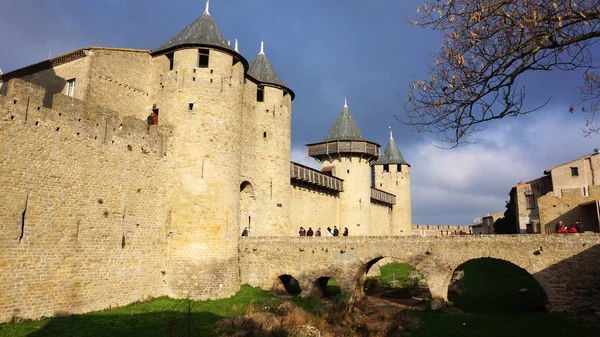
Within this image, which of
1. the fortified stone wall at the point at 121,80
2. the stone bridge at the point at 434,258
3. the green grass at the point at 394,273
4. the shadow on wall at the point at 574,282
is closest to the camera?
the shadow on wall at the point at 574,282

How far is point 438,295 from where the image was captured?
52.2 ft

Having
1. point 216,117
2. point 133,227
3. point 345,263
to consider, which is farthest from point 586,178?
point 133,227

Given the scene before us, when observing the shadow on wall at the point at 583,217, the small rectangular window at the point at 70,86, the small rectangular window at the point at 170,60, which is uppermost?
the small rectangular window at the point at 170,60

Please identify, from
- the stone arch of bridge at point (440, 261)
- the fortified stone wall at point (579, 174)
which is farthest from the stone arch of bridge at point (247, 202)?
the fortified stone wall at point (579, 174)

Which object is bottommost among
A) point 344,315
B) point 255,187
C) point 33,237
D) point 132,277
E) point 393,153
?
point 344,315

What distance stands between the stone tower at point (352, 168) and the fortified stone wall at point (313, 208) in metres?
0.89

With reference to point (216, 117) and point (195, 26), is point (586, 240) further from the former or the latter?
point (195, 26)

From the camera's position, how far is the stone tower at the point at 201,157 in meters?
15.7

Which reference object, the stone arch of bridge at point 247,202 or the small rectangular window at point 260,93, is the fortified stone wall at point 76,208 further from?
the small rectangular window at point 260,93

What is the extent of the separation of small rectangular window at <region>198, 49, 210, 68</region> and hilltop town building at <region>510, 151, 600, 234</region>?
20.0m

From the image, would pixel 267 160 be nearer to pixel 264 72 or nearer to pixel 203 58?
pixel 264 72

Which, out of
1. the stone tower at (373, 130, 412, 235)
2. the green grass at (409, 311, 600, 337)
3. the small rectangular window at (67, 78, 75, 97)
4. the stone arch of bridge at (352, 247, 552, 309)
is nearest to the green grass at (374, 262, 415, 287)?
the stone tower at (373, 130, 412, 235)

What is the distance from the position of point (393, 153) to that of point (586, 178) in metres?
15.4

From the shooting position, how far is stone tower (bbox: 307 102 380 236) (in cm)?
2847
